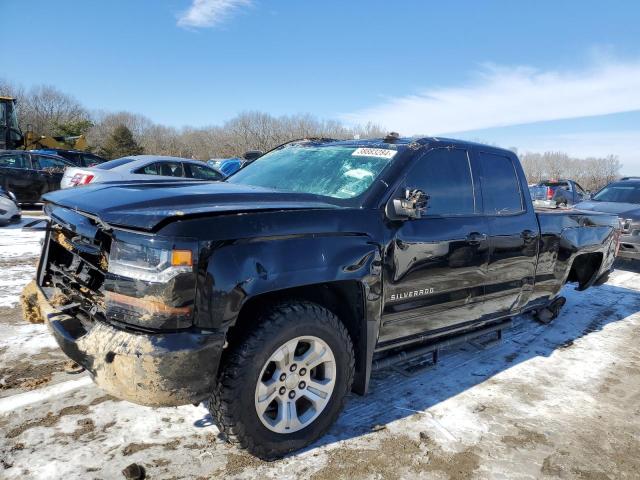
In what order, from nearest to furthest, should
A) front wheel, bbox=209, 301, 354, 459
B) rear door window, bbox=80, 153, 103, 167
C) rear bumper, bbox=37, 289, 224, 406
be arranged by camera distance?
rear bumper, bbox=37, 289, 224, 406 → front wheel, bbox=209, 301, 354, 459 → rear door window, bbox=80, 153, 103, 167

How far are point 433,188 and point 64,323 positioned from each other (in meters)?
2.48

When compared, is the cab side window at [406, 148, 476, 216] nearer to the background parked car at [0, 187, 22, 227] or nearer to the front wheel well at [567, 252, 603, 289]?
the front wheel well at [567, 252, 603, 289]

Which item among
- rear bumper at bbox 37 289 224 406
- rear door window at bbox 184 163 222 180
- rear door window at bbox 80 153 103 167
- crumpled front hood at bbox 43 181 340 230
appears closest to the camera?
rear bumper at bbox 37 289 224 406

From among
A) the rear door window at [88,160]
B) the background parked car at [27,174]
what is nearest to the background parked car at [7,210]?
the background parked car at [27,174]

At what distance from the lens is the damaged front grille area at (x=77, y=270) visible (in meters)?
2.40

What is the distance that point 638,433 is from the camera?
3096mm

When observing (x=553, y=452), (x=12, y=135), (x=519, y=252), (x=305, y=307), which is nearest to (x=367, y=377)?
(x=305, y=307)

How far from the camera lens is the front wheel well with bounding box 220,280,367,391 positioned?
2.45 metres

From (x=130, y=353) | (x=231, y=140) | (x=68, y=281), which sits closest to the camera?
(x=130, y=353)

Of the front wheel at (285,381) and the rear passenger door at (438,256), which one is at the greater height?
the rear passenger door at (438,256)

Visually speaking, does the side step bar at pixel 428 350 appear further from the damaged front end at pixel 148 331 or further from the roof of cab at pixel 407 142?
the roof of cab at pixel 407 142

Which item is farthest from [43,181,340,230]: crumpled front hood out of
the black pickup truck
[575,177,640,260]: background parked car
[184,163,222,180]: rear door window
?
[184,163,222,180]: rear door window

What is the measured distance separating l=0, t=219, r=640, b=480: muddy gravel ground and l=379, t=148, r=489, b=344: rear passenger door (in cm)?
55

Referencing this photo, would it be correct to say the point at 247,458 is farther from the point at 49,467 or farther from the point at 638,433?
the point at 638,433
